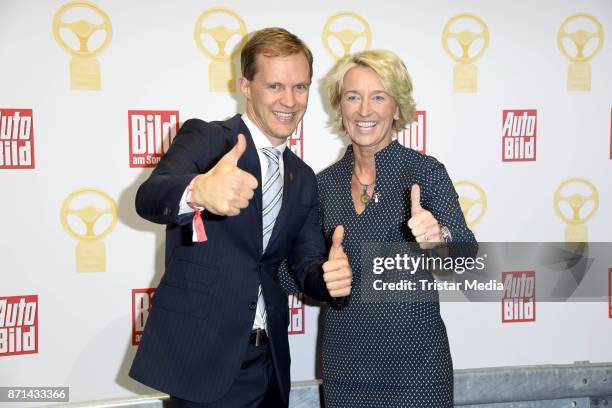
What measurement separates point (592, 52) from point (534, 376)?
1.66m

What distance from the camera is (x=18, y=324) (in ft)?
7.80

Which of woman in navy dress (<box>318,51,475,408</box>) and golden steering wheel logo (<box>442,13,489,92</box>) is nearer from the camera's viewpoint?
woman in navy dress (<box>318,51,475,408</box>)

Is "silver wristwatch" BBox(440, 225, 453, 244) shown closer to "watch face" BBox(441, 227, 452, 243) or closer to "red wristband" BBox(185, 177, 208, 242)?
"watch face" BBox(441, 227, 452, 243)

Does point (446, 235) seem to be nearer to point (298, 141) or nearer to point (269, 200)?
point (269, 200)

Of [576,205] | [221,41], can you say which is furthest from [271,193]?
[576,205]

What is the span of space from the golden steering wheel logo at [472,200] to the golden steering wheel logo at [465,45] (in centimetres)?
46

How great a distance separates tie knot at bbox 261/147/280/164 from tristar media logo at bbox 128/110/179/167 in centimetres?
78

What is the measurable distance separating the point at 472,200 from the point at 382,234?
99cm

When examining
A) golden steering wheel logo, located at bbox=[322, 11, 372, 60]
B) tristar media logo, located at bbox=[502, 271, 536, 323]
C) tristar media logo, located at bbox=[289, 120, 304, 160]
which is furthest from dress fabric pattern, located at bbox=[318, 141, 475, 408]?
tristar media logo, located at bbox=[502, 271, 536, 323]

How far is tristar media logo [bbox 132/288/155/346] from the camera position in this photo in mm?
2500

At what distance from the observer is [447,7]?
2680 millimetres

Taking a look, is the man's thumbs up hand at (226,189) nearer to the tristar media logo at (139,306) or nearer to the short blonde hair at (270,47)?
the short blonde hair at (270,47)

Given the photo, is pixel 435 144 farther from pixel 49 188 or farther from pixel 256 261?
pixel 49 188

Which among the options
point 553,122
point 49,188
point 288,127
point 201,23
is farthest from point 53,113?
point 553,122
